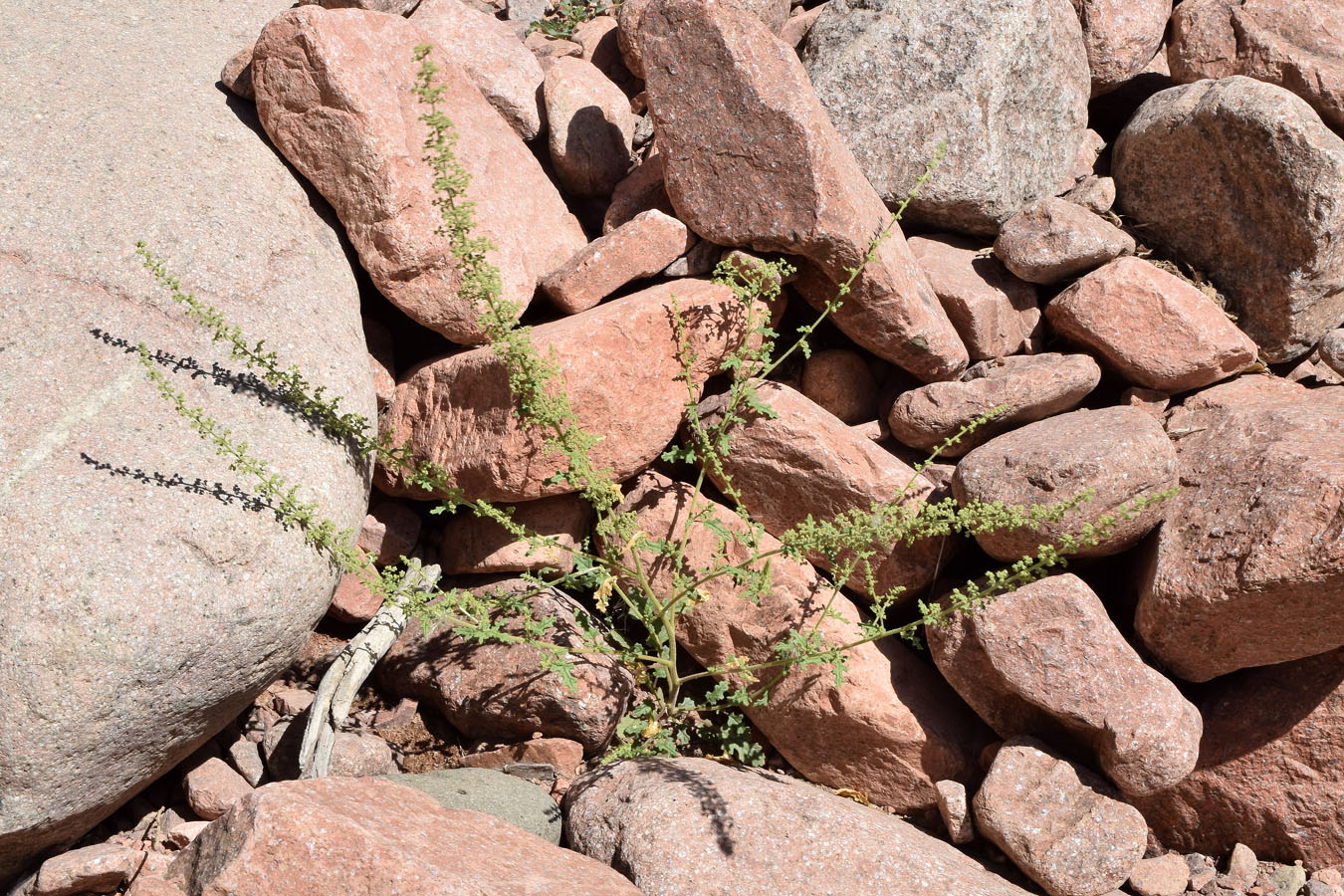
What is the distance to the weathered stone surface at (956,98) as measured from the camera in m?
4.34

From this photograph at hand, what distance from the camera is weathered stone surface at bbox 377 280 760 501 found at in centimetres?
372


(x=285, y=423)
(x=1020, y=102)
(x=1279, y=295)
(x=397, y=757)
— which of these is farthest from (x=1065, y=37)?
(x=397, y=757)

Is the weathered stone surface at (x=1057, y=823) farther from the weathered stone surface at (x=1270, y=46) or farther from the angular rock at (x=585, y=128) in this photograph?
the weathered stone surface at (x=1270, y=46)

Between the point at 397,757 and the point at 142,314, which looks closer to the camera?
the point at 142,314

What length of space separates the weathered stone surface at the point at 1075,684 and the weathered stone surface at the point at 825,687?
23cm

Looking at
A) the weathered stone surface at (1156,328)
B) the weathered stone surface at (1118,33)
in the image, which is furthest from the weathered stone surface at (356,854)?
the weathered stone surface at (1118,33)

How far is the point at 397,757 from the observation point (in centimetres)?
373

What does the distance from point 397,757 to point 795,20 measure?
3.50m

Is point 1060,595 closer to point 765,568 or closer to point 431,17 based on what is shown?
point 765,568

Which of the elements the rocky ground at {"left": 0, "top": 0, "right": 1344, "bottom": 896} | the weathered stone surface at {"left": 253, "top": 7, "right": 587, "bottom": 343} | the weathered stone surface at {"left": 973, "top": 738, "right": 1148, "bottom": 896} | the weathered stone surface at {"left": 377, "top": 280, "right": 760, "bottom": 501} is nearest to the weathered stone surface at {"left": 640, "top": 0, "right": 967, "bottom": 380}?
the rocky ground at {"left": 0, "top": 0, "right": 1344, "bottom": 896}

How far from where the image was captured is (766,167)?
388cm

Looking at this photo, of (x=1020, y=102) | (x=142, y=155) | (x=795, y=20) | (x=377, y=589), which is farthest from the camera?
(x=795, y=20)

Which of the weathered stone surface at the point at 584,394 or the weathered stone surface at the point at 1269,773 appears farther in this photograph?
the weathered stone surface at the point at 584,394

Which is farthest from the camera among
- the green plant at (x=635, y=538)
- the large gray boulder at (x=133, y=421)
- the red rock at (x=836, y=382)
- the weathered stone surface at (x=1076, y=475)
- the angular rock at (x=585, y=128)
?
the angular rock at (x=585, y=128)
